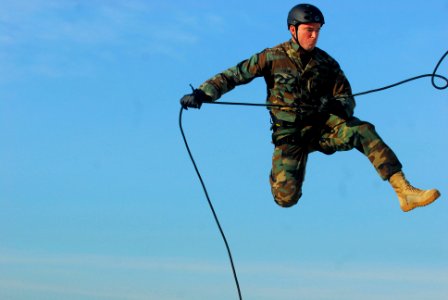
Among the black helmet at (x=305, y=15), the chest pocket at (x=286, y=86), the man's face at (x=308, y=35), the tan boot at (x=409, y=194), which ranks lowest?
the tan boot at (x=409, y=194)

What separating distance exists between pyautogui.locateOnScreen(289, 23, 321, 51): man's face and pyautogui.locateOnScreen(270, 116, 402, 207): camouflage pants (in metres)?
1.09

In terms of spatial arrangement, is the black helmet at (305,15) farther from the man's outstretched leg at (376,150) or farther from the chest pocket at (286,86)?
the man's outstretched leg at (376,150)

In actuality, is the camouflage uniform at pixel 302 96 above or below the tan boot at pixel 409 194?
above

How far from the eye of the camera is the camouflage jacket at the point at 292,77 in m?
12.8

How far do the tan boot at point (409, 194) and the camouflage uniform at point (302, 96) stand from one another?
1.71ft

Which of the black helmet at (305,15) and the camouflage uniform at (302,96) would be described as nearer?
the black helmet at (305,15)

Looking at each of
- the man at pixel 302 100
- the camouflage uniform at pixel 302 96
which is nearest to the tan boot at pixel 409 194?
the man at pixel 302 100

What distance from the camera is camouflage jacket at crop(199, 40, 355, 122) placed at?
Answer: 1277cm

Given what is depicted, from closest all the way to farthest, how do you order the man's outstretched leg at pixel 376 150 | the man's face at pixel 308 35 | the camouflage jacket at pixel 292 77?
1. the man's outstretched leg at pixel 376 150
2. the man's face at pixel 308 35
3. the camouflage jacket at pixel 292 77

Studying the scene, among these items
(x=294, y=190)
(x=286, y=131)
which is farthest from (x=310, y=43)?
(x=294, y=190)

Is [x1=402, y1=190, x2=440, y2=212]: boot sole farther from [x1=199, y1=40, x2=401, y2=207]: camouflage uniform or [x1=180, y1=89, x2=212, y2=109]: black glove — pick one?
[x1=180, y1=89, x2=212, y2=109]: black glove

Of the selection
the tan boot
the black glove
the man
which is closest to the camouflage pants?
the man

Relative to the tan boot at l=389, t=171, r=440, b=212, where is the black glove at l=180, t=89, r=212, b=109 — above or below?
above

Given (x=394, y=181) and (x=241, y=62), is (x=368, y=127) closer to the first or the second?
(x=394, y=181)
